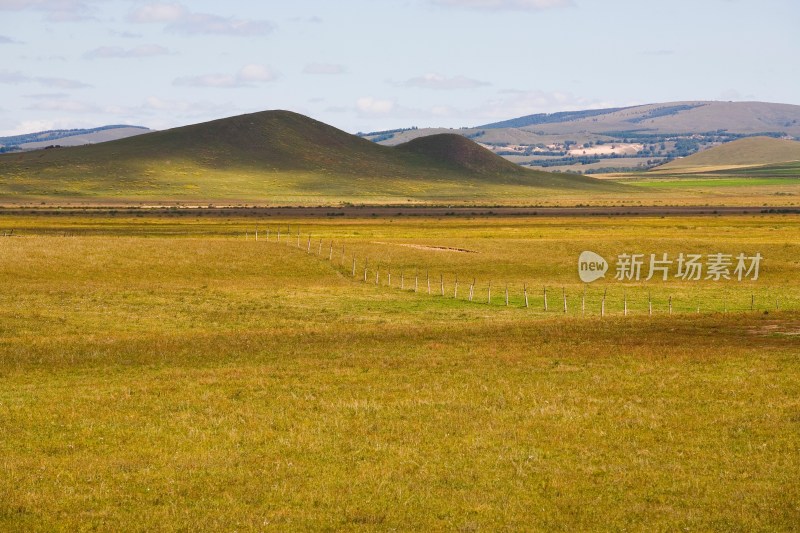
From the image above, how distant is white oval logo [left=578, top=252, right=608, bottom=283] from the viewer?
82.0 meters

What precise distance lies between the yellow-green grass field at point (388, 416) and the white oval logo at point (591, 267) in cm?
2025

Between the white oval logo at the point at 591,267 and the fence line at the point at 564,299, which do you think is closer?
the fence line at the point at 564,299

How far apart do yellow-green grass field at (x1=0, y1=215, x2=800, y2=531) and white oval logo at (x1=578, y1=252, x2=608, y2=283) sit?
20.2 metres

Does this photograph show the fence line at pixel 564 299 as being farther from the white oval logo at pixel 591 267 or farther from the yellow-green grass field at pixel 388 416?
the white oval logo at pixel 591 267

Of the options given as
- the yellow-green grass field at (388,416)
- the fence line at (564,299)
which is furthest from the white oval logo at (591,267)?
the yellow-green grass field at (388,416)

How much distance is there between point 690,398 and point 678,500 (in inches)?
375

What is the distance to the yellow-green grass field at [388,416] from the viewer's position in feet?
60.9

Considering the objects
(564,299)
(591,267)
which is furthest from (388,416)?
(591,267)

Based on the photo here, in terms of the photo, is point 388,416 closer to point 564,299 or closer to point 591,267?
point 564,299

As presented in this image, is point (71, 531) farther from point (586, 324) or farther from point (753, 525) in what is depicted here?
point (586, 324)

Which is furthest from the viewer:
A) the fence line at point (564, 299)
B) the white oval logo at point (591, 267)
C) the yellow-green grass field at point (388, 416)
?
the white oval logo at point (591, 267)

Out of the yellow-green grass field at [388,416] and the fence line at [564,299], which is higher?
the yellow-green grass field at [388,416]

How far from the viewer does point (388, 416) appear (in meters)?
25.8

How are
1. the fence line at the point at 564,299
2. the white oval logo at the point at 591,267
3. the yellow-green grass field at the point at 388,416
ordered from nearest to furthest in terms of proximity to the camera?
1. the yellow-green grass field at the point at 388,416
2. the fence line at the point at 564,299
3. the white oval logo at the point at 591,267
